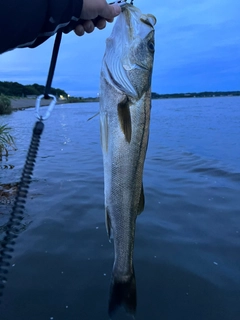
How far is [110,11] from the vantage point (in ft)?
8.14

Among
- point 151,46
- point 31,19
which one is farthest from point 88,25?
point 31,19

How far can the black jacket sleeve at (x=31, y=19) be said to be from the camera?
5.93 feet

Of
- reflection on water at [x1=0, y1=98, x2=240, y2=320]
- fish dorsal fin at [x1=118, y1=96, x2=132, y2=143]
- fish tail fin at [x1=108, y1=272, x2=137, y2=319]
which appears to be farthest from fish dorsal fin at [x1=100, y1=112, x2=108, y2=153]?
reflection on water at [x1=0, y1=98, x2=240, y2=320]

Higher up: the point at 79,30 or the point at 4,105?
the point at 79,30

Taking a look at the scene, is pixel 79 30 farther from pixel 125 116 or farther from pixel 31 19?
pixel 125 116

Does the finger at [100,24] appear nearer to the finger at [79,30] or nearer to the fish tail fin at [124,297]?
the finger at [79,30]

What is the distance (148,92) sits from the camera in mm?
2637

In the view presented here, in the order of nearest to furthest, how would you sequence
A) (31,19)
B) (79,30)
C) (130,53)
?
(31,19) < (79,30) < (130,53)

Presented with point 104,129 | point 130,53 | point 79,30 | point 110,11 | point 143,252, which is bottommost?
point 143,252

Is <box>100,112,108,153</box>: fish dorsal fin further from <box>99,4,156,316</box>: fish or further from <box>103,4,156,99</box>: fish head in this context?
<box>103,4,156,99</box>: fish head

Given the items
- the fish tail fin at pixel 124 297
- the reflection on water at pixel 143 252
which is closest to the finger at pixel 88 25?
the fish tail fin at pixel 124 297

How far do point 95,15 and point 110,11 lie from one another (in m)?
0.14

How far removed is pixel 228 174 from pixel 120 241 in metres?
7.39

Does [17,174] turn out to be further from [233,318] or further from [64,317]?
[233,318]
